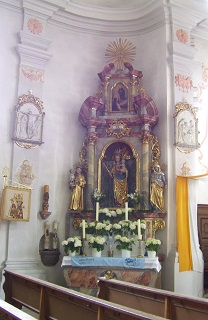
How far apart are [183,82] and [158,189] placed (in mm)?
2605

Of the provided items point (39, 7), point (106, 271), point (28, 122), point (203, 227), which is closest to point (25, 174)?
point (28, 122)

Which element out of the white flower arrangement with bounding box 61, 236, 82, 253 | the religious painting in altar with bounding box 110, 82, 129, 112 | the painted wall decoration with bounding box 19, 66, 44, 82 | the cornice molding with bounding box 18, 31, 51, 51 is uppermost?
the cornice molding with bounding box 18, 31, 51, 51

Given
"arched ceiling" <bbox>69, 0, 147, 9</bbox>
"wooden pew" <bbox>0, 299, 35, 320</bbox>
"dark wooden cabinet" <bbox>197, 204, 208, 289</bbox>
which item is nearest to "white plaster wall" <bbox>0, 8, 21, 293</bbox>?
"arched ceiling" <bbox>69, 0, 147, 9</bbox>

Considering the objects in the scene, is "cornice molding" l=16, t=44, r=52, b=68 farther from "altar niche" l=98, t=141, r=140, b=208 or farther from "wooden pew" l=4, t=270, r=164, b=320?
"wooden pew" l=4, t=270, r=164, b=320

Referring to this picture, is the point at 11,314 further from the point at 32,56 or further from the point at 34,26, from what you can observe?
the point at 34,26

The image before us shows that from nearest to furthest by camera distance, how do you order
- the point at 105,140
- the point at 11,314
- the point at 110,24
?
1. the point at 11,314
2. the point at 105,140
3. the point at 110,24

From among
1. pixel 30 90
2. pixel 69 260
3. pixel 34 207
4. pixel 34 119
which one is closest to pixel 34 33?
pixel 30 90

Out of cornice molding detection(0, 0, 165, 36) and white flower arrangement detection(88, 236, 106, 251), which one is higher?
cornice molding detection(0, 0, 165, 36)

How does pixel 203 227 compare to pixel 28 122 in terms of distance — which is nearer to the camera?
pixel 28 122

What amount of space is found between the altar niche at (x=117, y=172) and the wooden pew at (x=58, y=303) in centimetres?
349

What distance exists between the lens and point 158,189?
26.4 feet

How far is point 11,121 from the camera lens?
26.5 ft

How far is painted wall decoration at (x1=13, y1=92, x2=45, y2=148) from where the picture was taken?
8.05 m

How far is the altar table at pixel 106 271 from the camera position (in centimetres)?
688
